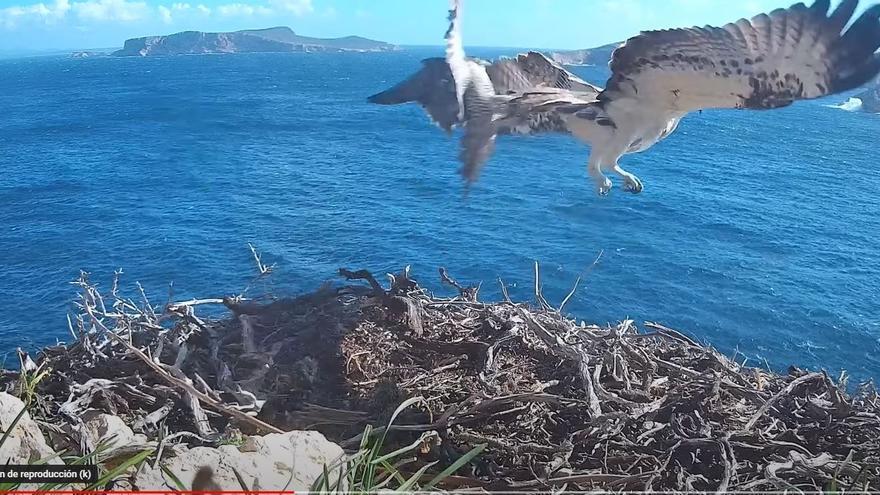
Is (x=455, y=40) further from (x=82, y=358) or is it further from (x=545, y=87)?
(x=82, y=358)

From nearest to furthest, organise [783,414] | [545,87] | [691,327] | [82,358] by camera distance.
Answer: [783,414] < [82,358] < [545,87] < [691,327]

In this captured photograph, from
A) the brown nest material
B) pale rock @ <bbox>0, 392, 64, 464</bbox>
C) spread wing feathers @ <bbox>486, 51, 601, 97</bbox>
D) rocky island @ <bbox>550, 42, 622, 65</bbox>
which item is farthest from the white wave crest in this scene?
pale rock @ <bbox>0, 392, 64, 464</bbox>

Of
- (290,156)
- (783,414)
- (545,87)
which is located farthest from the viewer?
(290,156)

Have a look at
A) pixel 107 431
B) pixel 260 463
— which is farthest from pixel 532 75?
pixel 107 431

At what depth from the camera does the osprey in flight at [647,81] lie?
6.66m

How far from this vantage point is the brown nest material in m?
6.62

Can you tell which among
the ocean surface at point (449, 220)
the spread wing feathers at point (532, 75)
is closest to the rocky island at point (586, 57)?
the ocean surface at point (449, 220)

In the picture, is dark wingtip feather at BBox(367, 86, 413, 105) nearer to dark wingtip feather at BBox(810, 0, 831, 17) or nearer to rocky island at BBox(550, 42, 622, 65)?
dark wingtip feather at BBox(810, 0, 831, 17)

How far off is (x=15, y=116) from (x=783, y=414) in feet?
288

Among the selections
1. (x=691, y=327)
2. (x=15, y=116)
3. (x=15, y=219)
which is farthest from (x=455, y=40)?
(x=15, y=116)

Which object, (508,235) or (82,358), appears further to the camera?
(508,235)

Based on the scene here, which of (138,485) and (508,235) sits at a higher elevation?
(138,485)

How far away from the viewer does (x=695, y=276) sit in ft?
124

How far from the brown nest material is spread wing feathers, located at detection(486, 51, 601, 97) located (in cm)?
297
